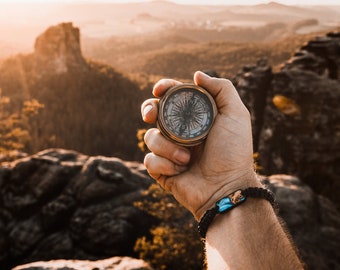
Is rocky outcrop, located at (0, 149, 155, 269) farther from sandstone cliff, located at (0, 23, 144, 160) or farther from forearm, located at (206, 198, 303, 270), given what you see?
sandstone cliff, located at (0, 23, 144, 160)

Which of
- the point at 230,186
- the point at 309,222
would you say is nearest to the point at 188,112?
the point at 230,186

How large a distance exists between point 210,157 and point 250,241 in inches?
47.9

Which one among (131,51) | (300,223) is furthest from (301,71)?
(131,51)

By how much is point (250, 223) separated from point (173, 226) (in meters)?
7.37

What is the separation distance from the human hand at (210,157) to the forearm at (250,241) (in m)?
0.45

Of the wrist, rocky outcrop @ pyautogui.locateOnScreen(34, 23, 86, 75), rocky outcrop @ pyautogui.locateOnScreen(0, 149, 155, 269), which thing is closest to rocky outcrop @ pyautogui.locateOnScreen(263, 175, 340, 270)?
rocky outcrop @ pyautogui.locateOnScreen(0, 149, 155, 269)

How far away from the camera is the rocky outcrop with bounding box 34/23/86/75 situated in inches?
3711

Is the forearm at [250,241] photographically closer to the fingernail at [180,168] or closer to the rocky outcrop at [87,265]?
the fingernail at [180,168]

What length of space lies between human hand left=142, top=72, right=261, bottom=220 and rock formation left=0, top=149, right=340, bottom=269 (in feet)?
19.6

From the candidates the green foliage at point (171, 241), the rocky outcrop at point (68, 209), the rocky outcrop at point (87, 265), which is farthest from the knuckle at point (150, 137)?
the rocky outcrop at point (68, 209)

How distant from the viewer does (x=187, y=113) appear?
398 cm

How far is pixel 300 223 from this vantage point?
9.34m

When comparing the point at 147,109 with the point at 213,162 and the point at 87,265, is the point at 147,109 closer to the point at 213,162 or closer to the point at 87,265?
the point at 213,162

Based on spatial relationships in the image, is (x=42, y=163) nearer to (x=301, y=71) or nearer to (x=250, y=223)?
(x=250, y=223)
